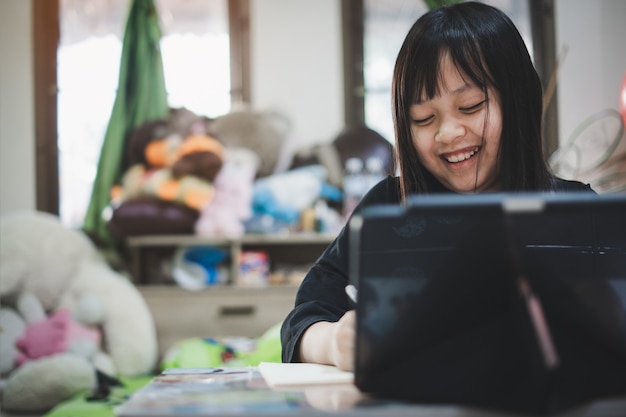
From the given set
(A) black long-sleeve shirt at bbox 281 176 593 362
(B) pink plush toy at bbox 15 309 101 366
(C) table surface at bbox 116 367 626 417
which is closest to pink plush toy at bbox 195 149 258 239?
(B) pink plush toy at bbox 15 309 101 366

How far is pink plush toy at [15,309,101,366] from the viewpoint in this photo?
1998 millimetres

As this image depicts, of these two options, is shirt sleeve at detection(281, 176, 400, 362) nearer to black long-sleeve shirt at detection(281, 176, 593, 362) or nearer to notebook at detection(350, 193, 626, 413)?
black long-sleeve shirt at detection(281, 176, 593, 362)

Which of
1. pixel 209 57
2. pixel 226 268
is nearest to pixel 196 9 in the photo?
pixel 209 57

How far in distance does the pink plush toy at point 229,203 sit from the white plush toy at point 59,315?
1.14 ft

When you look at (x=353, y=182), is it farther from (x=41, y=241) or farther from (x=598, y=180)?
(x=41, y=241)

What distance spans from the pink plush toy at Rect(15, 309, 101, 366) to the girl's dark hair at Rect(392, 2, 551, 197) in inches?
61.2

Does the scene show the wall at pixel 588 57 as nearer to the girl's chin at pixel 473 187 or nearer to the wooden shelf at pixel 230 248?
the wooden shelf at pixel 230 248

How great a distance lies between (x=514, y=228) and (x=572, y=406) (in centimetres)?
11

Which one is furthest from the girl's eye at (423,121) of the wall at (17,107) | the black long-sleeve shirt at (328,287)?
the wall at (17,107)

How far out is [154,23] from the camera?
8.68 feet

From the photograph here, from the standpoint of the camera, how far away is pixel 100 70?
2.73 meters

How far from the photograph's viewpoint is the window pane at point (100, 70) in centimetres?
271

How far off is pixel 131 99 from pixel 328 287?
1.98m

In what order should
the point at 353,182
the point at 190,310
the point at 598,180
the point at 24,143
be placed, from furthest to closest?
1. the point at 24,143
2. the point at 353,182
3. the point at 190,310
4. the point at 598,180
